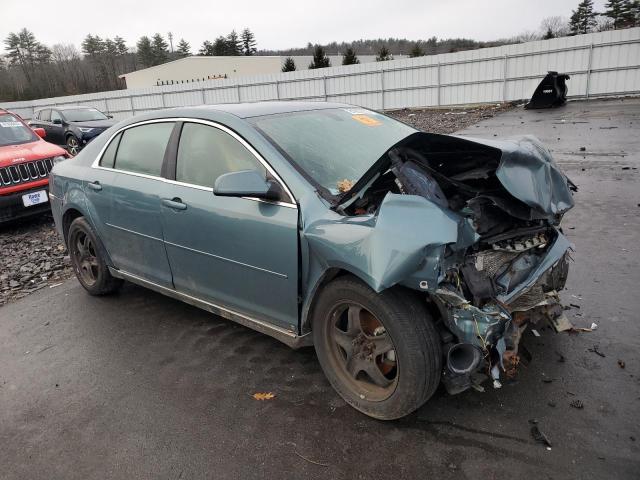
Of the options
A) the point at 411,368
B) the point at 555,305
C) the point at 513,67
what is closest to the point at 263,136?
the point at 411,368

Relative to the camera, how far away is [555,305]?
303 centimetres

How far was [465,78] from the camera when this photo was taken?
22.2 metres

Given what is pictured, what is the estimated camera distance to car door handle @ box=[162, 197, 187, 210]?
11.7 feet

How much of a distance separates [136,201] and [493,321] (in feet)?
9.34

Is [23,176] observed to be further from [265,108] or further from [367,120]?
[367,120]

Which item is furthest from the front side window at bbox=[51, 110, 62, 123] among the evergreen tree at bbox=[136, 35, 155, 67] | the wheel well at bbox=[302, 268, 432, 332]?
the evergreen tree at bbox=[136, 35, 155, 67]

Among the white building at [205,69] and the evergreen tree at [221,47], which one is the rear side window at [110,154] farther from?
the evergreen tree at [221,47]

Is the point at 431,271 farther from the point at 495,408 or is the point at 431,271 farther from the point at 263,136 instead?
the point at 263,136

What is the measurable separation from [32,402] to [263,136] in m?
2.39

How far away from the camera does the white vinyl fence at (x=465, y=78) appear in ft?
63.0

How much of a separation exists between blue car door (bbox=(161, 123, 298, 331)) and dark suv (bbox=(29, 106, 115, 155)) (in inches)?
567

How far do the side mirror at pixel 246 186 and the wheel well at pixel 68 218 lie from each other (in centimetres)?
267

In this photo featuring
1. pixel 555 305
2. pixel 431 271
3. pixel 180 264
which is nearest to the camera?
pixel 431 271

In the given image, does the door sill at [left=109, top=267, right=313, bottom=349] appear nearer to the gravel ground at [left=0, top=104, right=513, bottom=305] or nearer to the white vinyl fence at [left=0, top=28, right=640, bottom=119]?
the gravel ground at [left=0, top=104, right=513, bottom=305]
